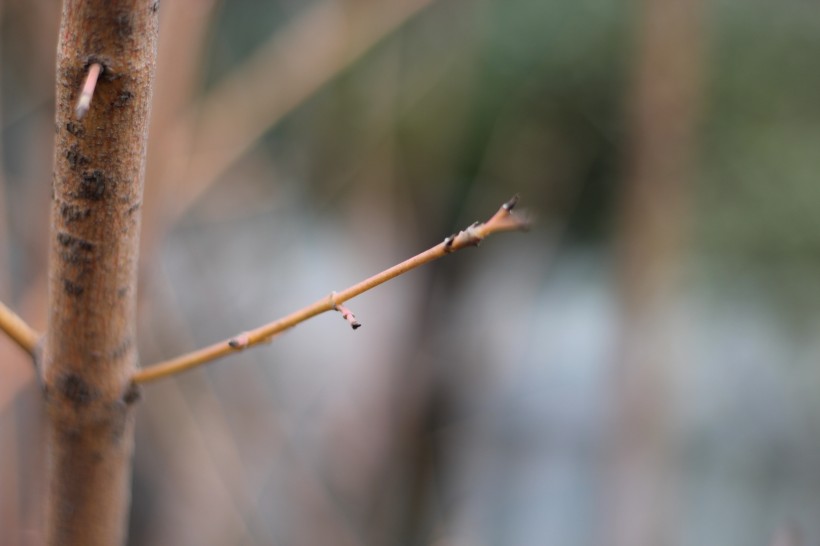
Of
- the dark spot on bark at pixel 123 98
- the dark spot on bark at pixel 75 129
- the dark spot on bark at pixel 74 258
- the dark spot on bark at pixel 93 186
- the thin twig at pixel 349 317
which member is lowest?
the thin twig at pixel 349 317

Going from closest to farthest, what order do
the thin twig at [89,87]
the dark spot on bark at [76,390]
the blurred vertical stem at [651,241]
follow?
1. the thin twig at [89,87]
2. the dark spot on bark at [76,390]
3. the blurred vertical stem at [651,241]

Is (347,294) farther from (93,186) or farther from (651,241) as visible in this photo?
(651,241)

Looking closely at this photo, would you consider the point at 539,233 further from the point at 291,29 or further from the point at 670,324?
the point at 291,29

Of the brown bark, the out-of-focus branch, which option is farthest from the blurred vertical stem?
the brown bark

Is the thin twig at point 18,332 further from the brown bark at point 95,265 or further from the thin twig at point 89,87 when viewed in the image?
the thin twig at point 89,87

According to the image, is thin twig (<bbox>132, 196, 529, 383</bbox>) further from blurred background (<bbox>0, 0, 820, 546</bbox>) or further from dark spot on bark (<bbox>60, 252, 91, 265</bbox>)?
blurred background (<bbox>0, 0, 820, 546</bbox>)

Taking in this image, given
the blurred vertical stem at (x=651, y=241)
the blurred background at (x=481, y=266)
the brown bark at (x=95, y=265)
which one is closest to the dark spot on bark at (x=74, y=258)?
the brown bark at (x=95, y=265)
